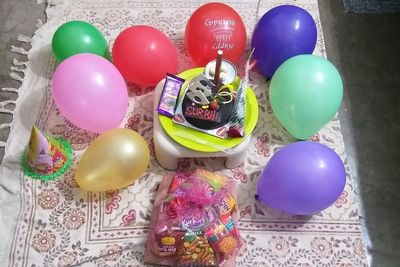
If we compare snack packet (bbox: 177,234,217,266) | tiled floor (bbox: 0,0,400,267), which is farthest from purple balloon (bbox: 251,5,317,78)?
snack packet (bbox: 177,234,217,266)

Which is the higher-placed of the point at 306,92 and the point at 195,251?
the point at 306,92

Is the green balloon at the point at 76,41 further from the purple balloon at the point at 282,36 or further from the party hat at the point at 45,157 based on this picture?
the purple balloon at the point at 282,36

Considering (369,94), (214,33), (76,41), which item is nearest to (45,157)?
(76,41)

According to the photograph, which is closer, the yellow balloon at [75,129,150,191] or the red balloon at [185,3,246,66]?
the yellow balloon at [75,129,150,191]

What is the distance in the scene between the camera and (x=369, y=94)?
1552 millimetres

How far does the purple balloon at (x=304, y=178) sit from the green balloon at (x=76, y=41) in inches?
25.1

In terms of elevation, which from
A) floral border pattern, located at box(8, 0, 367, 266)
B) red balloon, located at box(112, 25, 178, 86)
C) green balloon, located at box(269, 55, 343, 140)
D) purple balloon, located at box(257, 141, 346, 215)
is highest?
red balloon, located at box(112, 25, 178, 86)

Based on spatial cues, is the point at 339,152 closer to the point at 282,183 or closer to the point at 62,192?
the point at 282,183

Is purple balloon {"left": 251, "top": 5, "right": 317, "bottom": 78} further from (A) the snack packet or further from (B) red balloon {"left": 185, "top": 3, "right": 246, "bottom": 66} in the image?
(A) the snack packet

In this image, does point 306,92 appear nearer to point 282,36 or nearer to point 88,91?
point 282,36

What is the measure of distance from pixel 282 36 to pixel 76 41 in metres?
0.61

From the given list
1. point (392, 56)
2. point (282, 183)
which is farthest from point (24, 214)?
point (392, 56)

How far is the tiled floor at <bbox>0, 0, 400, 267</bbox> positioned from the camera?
4.33 ft

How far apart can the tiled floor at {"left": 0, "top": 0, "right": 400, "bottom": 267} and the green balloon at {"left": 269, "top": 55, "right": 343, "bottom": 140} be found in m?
0.24
